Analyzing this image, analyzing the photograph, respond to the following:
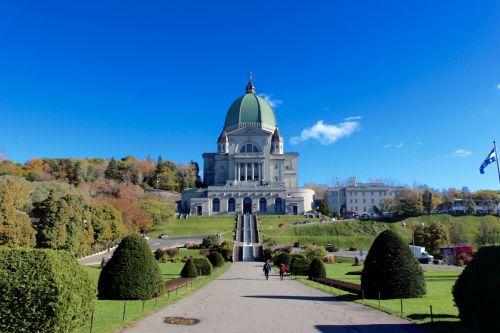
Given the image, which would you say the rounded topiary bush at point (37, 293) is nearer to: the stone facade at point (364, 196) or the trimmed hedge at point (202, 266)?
the trimmed hedge at point (202, 266)

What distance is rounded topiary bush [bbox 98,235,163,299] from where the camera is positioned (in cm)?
1839

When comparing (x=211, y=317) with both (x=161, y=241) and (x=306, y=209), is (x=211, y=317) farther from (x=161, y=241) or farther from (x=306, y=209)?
(x=306, y=209)

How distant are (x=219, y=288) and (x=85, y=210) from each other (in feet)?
116

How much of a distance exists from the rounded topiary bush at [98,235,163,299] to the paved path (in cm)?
156

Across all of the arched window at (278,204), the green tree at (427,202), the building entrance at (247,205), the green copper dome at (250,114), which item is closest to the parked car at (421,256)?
the arched window at (278,204)

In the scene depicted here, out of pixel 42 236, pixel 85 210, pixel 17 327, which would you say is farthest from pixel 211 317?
pixel 85 210

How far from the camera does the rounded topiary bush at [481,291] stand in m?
11.5

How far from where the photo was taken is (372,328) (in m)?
13.2

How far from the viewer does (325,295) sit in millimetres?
22281

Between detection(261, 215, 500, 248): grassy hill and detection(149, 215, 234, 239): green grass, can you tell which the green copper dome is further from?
detection(149, 215, 234, 239): green grass

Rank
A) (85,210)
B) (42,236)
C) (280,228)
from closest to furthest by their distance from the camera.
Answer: (42,236), (85,210), (280,228)

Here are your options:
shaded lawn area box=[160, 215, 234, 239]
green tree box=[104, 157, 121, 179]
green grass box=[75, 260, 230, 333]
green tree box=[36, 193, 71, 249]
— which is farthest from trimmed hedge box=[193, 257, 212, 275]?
green tree box=[104, 157, 121, 179]

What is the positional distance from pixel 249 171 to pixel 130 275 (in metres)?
94.9

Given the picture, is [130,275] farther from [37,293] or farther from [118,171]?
[118,171]
